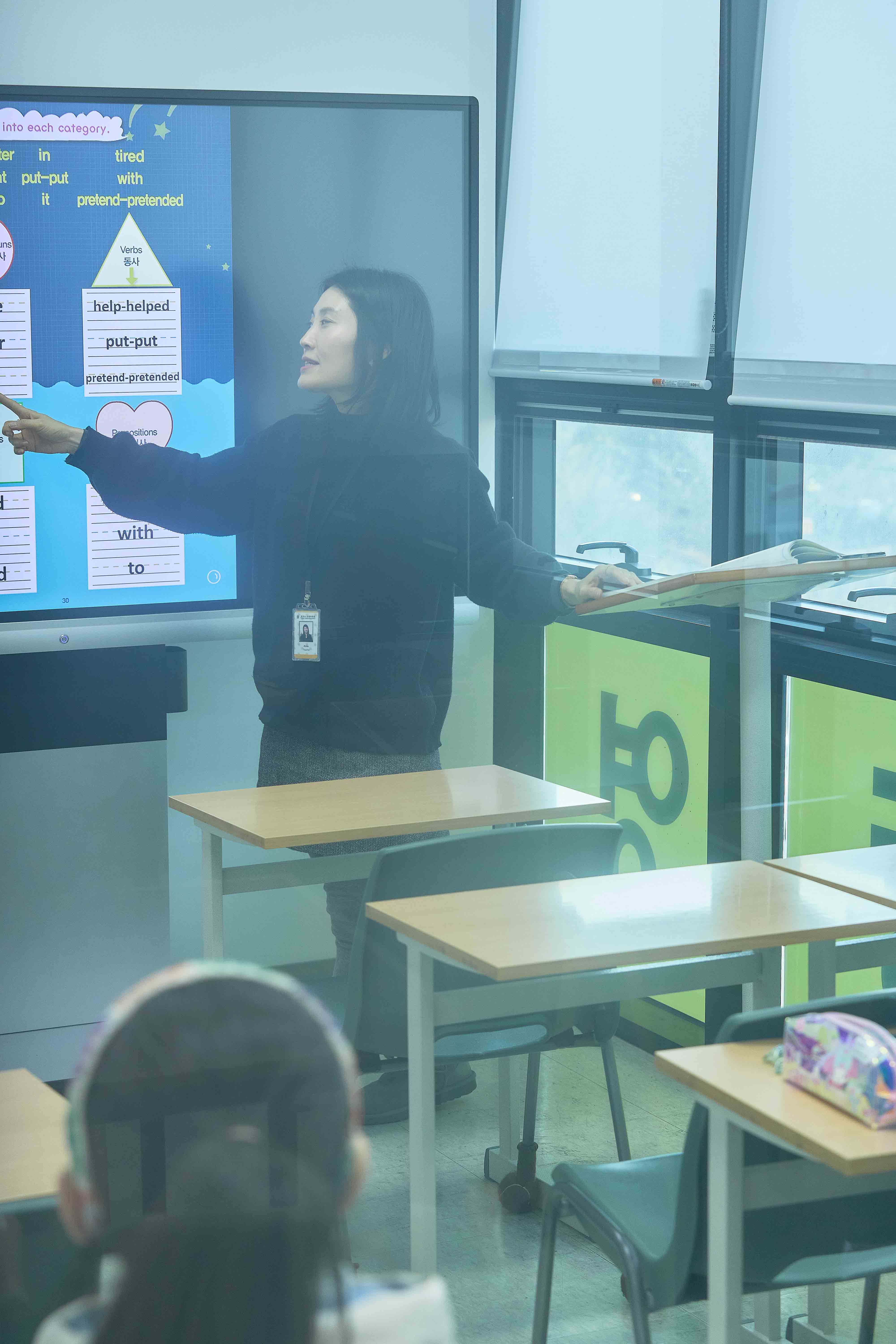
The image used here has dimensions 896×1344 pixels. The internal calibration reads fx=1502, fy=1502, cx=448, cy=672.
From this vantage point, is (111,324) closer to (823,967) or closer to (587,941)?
(587,941)

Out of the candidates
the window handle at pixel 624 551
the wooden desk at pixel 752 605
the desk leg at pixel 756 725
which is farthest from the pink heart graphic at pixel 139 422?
the desk leg at pixel 756 725

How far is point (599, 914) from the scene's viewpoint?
253 cm

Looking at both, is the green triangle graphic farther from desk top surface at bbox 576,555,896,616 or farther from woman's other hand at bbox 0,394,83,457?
desk top surface at bbox 576,555,896,616

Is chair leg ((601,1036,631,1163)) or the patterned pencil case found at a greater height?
the patterned pencil case

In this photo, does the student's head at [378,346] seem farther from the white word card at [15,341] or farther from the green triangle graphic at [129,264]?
the white word card at [15,341]

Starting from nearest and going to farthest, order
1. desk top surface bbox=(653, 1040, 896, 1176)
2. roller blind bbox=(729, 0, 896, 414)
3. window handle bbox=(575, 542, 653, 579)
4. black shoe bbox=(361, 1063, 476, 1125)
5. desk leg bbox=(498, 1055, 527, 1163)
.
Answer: black shoe bbox=(361, 1063, 476, 1125)
desk top surface bbox=(653, 1040, 896, 1176)
roller blind bbox=(729, 0, 896, 414)
window handle bbox=(575, 542, 653, 579)
desk leg bbox=(498, 1055, 527, 1163)

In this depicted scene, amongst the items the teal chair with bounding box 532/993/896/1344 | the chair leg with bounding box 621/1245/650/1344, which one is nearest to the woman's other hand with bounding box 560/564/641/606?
the teal chair with bounding box 532/993/896/1344

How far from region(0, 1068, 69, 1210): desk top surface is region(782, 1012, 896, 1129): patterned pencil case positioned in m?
0.90

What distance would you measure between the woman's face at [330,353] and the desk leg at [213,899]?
0.81 m

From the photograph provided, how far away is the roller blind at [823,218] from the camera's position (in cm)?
278

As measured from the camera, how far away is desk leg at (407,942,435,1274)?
2.43 m

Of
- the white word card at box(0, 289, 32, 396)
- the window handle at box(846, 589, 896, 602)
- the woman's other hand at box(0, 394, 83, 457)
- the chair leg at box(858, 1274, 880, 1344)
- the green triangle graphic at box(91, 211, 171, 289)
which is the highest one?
the green triangle graphic at box(91, 211, 171, 289)

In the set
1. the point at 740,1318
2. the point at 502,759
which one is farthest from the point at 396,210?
the point at 740,1318

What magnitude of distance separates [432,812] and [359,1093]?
209cm
